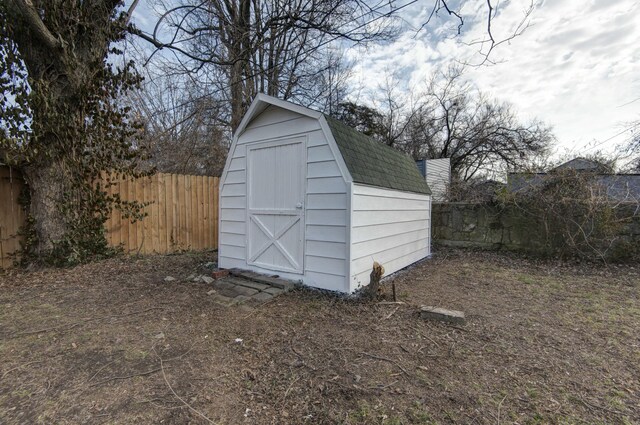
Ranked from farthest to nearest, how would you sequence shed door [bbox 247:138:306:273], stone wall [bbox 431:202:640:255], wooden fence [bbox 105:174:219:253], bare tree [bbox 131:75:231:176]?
bare tree [bbox 131:75:231:176]
stone wall [bbox 431:202:640:255]
wooden fence [bbox 105:174:219:253]
shed door [bbox 247:138:306:273]

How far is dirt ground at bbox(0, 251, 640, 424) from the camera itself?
1965mm

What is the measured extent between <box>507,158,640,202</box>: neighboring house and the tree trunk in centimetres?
995

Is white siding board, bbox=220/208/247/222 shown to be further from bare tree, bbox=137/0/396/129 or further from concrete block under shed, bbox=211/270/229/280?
bare tree, bbox=137/0/396/129

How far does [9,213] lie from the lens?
16.5ft

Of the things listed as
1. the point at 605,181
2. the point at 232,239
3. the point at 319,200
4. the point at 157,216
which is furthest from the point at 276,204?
the point at 605,181

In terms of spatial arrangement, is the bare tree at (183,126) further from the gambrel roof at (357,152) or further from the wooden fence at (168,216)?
the gambrel roof at (357,152)

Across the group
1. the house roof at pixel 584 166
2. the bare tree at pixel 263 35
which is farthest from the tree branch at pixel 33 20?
the house roof at pixel 584 166

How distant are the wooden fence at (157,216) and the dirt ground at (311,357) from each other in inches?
51.3

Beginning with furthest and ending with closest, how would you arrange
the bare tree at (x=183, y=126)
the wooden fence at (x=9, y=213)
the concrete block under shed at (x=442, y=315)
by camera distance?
the bare tree at (x=183, y=126), the wooden fence at (x=9, y=213), the concrete block under shed at (x=442, y=315)

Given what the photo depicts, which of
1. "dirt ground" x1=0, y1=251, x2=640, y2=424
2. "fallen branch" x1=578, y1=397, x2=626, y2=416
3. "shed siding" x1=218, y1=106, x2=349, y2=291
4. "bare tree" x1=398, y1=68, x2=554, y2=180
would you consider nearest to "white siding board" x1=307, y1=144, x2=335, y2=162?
"shed siding" x1=218, y1=106, x2=349, y2=291

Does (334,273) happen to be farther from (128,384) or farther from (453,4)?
(453,4)

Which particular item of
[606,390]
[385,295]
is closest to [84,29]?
[385,295]

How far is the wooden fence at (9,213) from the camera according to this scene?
4977 millimetres

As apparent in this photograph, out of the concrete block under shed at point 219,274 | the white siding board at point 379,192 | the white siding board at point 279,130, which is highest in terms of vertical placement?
the white siding board at point 279,130
